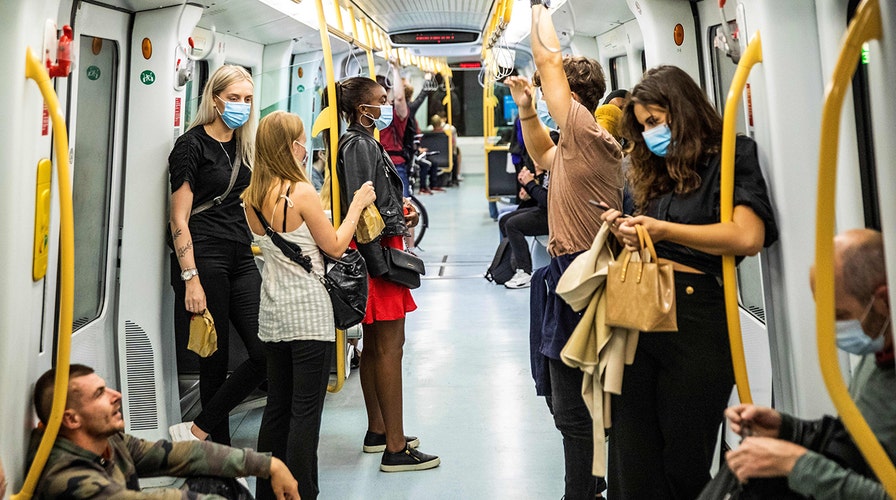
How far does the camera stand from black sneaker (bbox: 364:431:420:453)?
14.6ft

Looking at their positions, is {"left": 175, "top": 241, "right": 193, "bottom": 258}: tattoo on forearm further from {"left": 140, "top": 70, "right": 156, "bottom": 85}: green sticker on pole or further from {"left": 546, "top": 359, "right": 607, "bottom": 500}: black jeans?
{"left": 546, "top": 359, "right": 607, "bottom": 500}: black jeans

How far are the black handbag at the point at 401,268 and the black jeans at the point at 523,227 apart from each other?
284 cm

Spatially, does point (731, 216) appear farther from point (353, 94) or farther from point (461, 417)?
point (461, 417)

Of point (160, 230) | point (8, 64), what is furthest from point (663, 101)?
point (160, 230)

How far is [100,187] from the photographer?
165 inches

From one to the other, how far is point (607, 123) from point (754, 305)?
111cm

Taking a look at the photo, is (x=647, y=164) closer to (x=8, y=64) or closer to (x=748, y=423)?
(x=748, y=423)

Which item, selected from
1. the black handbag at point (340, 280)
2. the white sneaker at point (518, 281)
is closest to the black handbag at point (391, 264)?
the black handbag at point (340, 280)

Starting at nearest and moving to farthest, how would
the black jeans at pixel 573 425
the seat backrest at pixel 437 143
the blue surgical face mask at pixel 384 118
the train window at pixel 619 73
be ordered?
the black jeans at pixel 573 425 < the blue surgical face mask at pixel 384 118 < the train window at pixel 619 73 < the seat backrest at pixel 437 143

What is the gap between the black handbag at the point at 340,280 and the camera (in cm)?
328

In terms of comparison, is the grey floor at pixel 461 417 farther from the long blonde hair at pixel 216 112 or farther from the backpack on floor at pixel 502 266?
the long blonde hair at pixel 216 112

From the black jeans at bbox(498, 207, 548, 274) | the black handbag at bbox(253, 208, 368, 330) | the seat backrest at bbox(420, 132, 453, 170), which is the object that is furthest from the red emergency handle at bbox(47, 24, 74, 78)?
the seat backrest at bbox(420, 132, 453, 170)

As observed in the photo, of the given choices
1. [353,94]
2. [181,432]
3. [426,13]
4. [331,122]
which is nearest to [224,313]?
[181,432]

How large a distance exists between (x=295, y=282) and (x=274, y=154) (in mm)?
470
